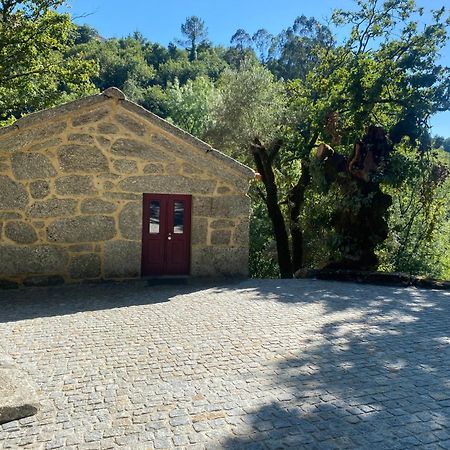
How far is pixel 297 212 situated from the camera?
44.9 ft

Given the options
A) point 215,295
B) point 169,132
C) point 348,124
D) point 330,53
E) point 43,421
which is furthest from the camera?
point 330,53

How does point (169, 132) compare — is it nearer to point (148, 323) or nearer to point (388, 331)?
point (148, 323)

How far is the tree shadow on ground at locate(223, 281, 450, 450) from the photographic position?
2.96m

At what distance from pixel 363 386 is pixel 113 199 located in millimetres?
5752

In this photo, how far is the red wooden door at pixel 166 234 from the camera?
8.45m

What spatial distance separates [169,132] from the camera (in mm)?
8133

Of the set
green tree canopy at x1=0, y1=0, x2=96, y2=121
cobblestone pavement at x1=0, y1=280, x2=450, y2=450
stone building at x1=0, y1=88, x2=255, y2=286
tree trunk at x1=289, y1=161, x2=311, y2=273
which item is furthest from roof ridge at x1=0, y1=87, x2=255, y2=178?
green tree canopy at x1=0, y1=0, x2=96, y2=121

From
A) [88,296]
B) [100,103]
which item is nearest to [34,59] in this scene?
[100,103]

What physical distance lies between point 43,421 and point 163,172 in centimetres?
568

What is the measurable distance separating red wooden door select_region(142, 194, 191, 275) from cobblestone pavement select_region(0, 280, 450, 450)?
1469 mm

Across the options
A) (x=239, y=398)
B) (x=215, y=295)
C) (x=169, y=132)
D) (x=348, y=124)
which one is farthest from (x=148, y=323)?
(x=348, y=124)

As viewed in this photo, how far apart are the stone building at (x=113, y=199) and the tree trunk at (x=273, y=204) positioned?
4.38 m

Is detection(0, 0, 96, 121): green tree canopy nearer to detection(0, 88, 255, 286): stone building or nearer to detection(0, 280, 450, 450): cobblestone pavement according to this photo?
detection(0, 88, 255, 286): stone building

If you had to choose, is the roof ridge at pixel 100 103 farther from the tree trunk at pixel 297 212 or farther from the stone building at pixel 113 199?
the tree trunk at pixel 297 212
